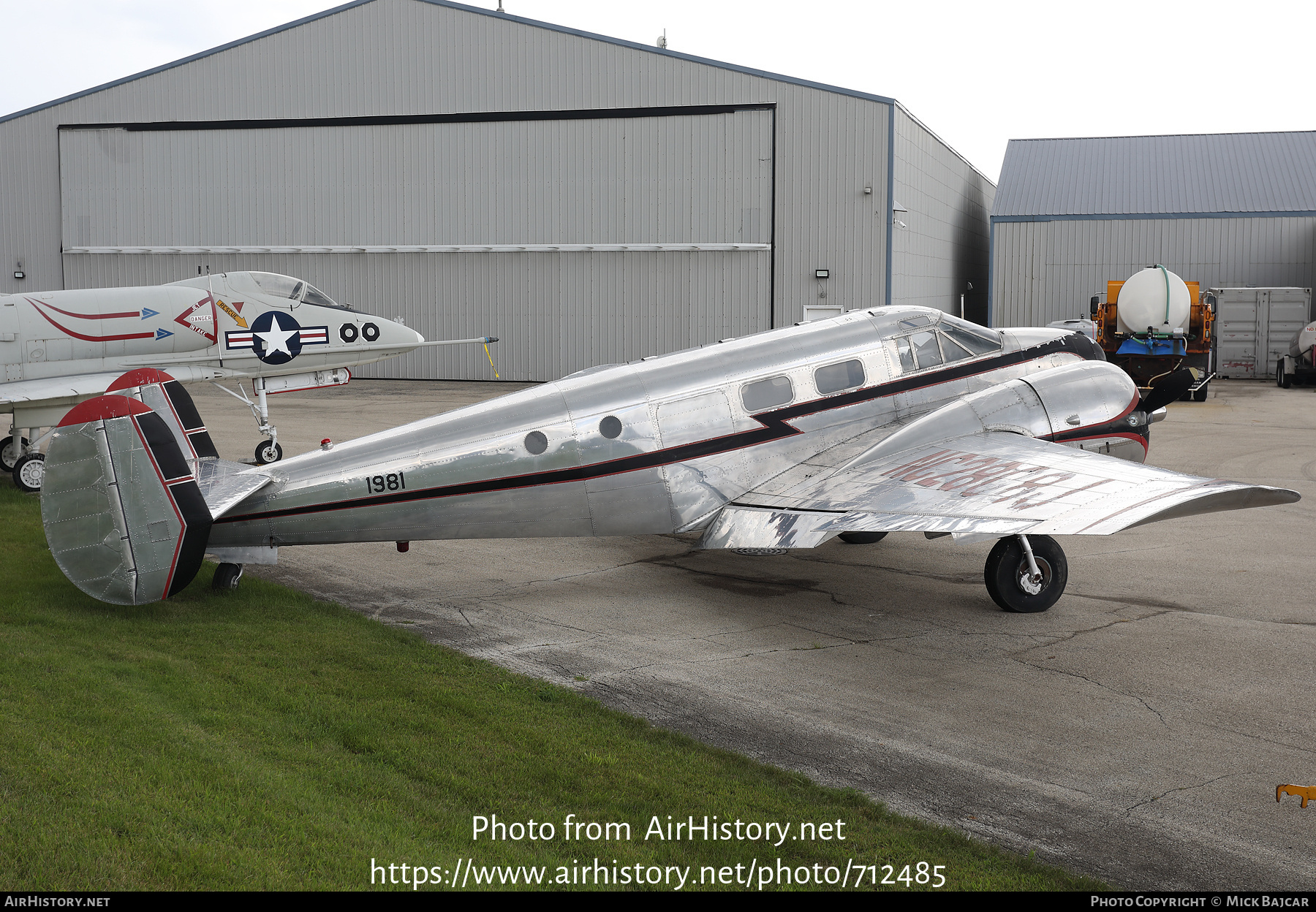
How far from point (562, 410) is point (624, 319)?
24.6m

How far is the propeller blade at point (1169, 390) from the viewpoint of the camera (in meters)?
11.2

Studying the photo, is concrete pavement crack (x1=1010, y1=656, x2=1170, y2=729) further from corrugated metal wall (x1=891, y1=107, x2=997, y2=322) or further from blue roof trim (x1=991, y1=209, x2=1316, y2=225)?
blue roof trim (x1=991, y1=209, x2=1316, y2=225)

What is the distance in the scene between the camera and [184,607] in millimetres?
9273

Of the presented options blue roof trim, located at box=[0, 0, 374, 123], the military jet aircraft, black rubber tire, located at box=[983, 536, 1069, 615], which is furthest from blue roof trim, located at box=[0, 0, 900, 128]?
black rubber tire, located at box=[983, 536, 1069, 615]

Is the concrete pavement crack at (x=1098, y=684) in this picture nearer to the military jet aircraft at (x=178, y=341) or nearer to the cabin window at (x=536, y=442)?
the cabin window at (x=536, y=442)

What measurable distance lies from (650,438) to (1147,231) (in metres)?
35.0

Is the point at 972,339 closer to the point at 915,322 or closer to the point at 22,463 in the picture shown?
the point at 915,322

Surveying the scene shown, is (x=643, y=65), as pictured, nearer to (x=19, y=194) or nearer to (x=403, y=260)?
(x=403, y=260)

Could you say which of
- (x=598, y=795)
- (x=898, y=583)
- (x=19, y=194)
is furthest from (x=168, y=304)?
(x=19, y=194)

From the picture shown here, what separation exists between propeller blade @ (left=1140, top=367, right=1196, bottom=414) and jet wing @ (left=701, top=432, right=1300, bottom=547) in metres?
1.73

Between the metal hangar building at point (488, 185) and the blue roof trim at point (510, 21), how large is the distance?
8 cm

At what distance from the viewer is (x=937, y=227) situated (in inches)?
1554

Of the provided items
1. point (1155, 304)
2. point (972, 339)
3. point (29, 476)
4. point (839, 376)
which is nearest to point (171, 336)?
point (29, 476)

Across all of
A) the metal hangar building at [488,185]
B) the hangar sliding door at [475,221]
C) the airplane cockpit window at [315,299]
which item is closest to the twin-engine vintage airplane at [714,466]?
the airplane cockpit window at [315,299]
